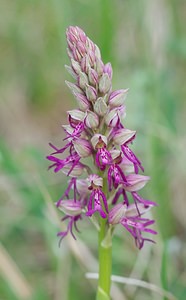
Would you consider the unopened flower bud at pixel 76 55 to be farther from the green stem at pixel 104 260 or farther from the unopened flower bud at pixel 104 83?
the green stem at pixel 104 260

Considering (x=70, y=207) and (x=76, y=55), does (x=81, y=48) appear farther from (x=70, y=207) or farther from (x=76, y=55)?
(x=70, y=207)

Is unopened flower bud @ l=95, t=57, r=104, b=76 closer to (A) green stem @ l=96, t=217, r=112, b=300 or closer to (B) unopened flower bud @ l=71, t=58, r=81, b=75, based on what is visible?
(B) unopened flower bud @ l=71, t=58, r=81, b=75

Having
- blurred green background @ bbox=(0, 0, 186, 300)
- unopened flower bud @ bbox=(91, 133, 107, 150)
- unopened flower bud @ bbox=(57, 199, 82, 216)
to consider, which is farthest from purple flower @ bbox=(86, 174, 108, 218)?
blurred green background @ bbox=(0, 0, 186, 300)

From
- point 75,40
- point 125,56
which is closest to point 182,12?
point 125,56

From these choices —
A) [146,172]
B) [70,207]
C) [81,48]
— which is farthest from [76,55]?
[146,172]

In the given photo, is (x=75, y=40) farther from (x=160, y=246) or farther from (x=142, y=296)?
(x=142, y=296)

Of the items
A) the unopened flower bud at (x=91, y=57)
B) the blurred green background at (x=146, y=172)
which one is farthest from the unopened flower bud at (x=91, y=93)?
the blurred green background at (x=146, y=172)

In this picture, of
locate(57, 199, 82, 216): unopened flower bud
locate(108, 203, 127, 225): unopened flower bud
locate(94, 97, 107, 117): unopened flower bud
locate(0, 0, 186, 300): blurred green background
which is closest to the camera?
locate(94, 97, 107, 117): unopened flower bud
